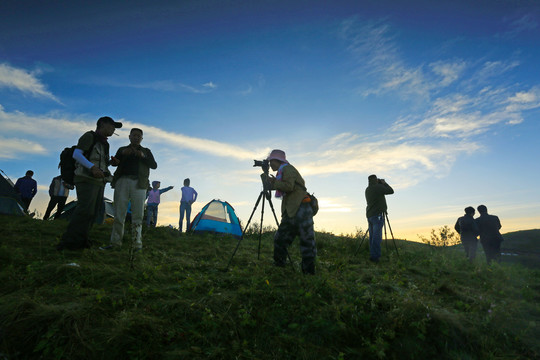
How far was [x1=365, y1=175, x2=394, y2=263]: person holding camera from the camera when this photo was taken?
Answer: 9.39 meters

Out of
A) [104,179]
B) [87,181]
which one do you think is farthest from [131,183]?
[87,181]

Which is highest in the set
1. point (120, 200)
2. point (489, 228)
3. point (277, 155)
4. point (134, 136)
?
point (134, 136)

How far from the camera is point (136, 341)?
10.9 feet

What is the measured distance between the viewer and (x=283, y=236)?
6078mm

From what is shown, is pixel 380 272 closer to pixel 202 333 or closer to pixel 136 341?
pixel 202 333

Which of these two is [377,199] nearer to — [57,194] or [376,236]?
[376,236]

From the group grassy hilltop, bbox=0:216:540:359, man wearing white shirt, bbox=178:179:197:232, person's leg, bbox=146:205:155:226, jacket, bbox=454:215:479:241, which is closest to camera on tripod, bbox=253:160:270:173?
grassy hilltop, bbox=0:216:540:359

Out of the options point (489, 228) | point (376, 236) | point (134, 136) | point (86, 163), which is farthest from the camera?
point (489, 228)

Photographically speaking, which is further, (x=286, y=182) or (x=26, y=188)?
(x=26, y=188)

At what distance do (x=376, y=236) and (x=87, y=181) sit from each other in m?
8.10

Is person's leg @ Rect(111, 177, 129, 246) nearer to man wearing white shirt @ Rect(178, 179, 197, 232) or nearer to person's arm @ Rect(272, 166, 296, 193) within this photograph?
person's arm @ Rect(272, 166, 296, 193)

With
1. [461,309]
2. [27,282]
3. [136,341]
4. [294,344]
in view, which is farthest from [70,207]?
[461,309]

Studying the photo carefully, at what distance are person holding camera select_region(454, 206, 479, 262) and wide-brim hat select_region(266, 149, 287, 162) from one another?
10146 millimetres

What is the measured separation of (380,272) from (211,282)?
15.0ft
